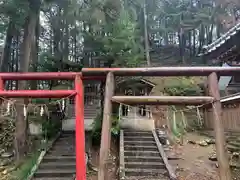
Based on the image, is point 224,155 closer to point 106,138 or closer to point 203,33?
point 106,138

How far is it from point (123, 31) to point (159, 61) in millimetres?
20625

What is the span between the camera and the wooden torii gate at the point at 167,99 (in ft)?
15.7

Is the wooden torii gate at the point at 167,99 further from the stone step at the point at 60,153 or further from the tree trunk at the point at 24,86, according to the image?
the stone step at the point at 60,153

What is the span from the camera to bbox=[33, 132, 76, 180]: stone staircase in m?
10.5

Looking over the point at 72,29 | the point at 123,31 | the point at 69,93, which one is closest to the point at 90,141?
the point at 123,31

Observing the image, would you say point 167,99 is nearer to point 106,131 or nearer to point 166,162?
point 106,131

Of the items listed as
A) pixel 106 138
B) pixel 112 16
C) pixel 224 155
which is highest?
pixel 112 16

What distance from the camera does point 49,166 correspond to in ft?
36.2

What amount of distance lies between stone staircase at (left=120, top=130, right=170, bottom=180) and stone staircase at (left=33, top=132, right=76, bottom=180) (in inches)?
83.6

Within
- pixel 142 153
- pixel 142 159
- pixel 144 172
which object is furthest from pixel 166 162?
pixel 142 153

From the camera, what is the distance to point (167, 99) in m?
5.20

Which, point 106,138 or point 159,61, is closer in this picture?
point 106,138

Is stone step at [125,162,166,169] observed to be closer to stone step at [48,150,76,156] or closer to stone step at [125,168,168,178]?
stone step at [125,168,168,178]

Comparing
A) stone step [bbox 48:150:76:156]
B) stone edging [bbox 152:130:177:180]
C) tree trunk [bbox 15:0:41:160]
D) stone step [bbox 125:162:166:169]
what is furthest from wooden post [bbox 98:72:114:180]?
stone step [bbox 48:150:76:156]
